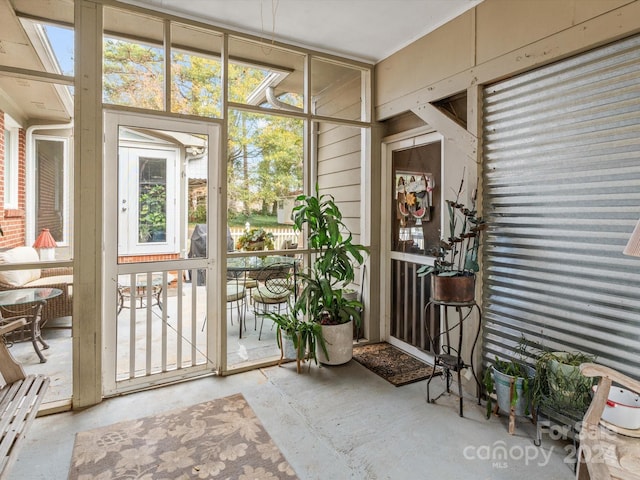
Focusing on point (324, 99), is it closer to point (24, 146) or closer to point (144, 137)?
point (144, 137)

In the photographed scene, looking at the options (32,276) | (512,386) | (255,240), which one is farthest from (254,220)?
(512,386)

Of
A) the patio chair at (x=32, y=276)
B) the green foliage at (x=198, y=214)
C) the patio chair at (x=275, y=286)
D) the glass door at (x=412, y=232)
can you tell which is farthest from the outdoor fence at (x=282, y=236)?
the patio chair at (x=32, y=276)

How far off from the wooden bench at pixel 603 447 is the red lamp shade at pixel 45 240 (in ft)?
11.0

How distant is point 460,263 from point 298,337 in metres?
1.53

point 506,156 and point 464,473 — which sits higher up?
point 506,156

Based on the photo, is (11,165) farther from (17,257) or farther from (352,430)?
(352,430)

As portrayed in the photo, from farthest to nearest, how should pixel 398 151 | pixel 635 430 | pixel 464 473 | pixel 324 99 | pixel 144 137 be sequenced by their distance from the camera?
pixel 324 99 → pixel 398 151 → pixel 144 137 → pixel 464 473 → pixel 635 430

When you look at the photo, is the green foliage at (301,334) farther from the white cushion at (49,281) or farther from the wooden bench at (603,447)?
the wooden bench at (603,447)

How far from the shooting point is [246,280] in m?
3.94

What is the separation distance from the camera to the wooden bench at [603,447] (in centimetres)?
143

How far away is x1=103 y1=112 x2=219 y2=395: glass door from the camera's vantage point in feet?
9.30

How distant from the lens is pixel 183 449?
2.21 metres

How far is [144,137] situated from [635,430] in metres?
3.60

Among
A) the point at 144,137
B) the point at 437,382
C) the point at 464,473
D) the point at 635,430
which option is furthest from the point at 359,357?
the point at 144,137
